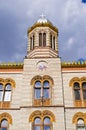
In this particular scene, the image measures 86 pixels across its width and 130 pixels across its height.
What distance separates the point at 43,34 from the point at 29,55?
2803 millimetres

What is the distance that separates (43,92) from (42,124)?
3209mm

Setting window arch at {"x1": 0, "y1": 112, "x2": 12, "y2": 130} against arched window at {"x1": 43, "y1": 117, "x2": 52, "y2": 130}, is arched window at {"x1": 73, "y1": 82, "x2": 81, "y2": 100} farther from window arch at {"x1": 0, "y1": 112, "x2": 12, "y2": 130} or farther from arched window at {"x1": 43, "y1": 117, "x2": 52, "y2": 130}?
window arch at {"x1": 0, "y1": 112, "x2": 12, "y2": 130}

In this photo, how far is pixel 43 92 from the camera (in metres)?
26.4

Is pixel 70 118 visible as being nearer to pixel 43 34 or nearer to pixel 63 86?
pixel 63 86

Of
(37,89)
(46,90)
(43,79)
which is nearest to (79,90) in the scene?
(46,90)

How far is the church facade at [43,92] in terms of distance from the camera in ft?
81.4

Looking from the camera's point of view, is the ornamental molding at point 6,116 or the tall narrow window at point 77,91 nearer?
the ornamental molding at point 6,116

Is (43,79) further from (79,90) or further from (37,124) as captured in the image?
(37,124)

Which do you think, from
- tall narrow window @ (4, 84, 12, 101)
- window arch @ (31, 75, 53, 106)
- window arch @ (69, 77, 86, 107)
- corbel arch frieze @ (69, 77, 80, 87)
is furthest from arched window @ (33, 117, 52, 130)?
corbel arch frieze @ (69, 77, 80, 87)

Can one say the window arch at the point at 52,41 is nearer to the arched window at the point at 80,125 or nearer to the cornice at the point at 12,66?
the cornice at the point at 12,66

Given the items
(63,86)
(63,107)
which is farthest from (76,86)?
(63,107)

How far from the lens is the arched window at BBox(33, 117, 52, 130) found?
24344 millimetres

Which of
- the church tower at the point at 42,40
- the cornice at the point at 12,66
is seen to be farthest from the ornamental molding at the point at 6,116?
the church tower at the point at 42,40

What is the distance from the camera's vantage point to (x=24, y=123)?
961 inches
